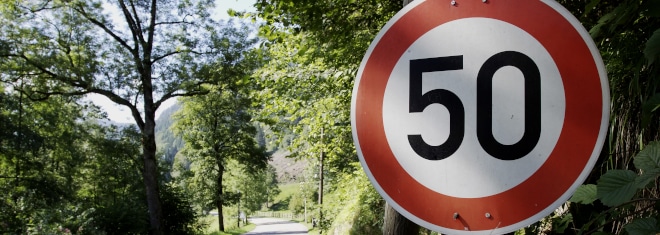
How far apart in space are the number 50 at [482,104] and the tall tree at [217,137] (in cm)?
3170

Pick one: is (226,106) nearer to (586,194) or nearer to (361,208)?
(361,208)

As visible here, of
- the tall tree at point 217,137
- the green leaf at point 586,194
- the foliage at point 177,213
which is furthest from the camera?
the tall tree at point 217,137

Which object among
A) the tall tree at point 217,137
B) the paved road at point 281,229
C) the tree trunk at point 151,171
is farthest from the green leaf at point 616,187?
the paved road at point 281,229

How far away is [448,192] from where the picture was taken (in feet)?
3.87

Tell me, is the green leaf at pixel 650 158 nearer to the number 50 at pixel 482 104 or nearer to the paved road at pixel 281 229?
the number 50 at pixel 482 104

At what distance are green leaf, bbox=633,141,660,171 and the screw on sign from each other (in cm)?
12

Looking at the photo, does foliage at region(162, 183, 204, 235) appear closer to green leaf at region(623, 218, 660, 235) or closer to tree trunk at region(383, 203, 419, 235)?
tree trunk at region(383, 203, 419, 235)

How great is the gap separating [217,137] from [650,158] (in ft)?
108

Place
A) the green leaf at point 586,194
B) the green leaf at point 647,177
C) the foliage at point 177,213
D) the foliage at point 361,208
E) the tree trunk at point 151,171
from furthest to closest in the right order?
1. the foliage at point 177,213
2. the tree trunk at point 151,171
3. the foliage at point 361,208
4. the green leaf at point 586,194
5. the green leaf at point 647,177

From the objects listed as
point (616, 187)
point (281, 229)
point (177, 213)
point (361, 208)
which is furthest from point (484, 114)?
point (281, 229)

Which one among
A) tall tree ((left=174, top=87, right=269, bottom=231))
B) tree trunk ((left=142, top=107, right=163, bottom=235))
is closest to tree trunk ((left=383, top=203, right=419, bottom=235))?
tree trunk ((left=142, top=107, right=163, bottom=235))

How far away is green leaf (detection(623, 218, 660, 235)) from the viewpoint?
1020 millimetres

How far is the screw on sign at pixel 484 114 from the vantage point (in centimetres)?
108

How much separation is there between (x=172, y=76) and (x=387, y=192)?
18710mm
